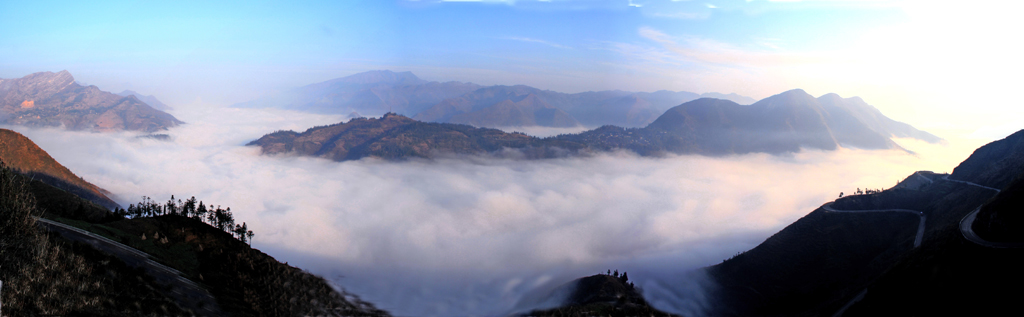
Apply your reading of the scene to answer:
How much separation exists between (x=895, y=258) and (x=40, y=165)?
264871mm

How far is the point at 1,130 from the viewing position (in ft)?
538

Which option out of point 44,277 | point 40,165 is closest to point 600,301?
point 44,277

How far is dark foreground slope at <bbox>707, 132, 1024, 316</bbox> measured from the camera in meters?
40.1

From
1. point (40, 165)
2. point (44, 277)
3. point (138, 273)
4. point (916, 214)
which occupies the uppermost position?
point (40, 165)

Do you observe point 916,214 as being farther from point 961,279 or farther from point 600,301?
point 600,301

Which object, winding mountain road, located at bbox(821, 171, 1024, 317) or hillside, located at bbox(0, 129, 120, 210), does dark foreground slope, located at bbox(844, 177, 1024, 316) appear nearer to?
winding mountain road, located at bbox(821, 171, 1024, 317)

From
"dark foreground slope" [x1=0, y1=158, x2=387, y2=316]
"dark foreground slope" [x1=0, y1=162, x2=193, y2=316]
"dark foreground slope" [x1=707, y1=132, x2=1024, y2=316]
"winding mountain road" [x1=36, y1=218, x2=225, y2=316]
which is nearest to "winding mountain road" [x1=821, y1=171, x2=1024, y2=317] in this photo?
"dark foreground slope" [x1=707, y1=132, x2=1024, y2=316]

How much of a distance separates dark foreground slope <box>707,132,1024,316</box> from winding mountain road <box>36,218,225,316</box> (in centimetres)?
5981

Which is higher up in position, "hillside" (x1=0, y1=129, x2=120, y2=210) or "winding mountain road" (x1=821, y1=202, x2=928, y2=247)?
"hillside" (x1=0, y1=129, x2=120, y2=210)

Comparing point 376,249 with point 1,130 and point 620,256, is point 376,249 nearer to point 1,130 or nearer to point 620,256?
point 620,256

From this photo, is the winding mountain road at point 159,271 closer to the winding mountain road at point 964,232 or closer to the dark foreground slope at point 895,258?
the dark foreground slope at point 895,258

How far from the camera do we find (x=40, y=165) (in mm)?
160625

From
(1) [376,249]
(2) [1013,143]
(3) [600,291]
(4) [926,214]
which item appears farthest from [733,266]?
(1) [376,249]

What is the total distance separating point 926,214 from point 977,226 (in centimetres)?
4466
